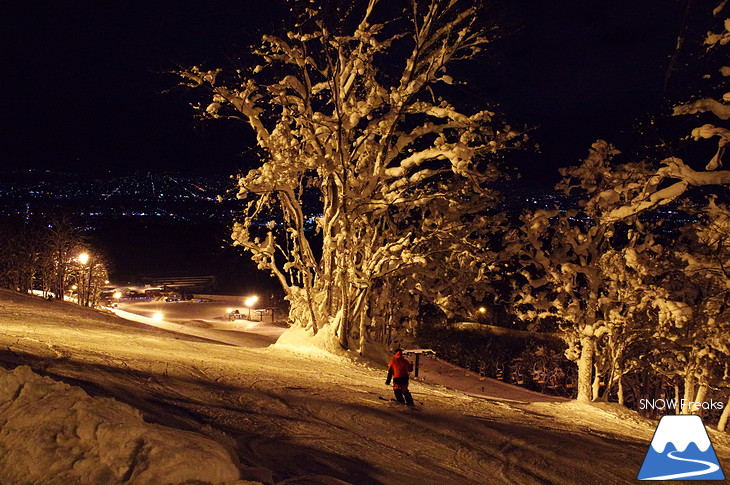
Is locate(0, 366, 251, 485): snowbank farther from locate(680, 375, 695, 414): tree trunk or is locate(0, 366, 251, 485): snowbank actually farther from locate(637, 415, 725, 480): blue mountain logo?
locate(680, 375, 695, 414): tree trunk

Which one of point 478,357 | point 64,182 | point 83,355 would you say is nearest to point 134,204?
point 64,182

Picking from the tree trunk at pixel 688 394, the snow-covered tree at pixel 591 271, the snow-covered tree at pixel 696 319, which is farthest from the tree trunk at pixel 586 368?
the tree trunk at pixel 688 394

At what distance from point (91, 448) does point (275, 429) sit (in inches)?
113

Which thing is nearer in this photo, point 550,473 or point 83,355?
point 550,473

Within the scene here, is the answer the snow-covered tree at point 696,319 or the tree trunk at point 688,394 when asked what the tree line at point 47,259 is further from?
the tree trunk at point 688,394

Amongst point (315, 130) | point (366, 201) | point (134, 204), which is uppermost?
point (134, 204)

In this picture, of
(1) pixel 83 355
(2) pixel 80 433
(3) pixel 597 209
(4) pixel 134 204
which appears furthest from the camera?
(4) pixel 134 204

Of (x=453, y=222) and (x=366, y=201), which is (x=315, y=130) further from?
(x=453, y=222)

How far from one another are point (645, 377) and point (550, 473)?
81.1ft

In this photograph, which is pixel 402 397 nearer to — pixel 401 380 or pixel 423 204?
pixel 401 380

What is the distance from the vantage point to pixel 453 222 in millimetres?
20969

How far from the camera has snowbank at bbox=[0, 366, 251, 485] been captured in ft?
15.0

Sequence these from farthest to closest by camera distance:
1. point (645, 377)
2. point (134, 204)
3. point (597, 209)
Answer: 1. point (134, 204)
2. point (645, 377)
3. point (597, 209)

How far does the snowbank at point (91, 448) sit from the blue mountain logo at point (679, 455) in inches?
218
